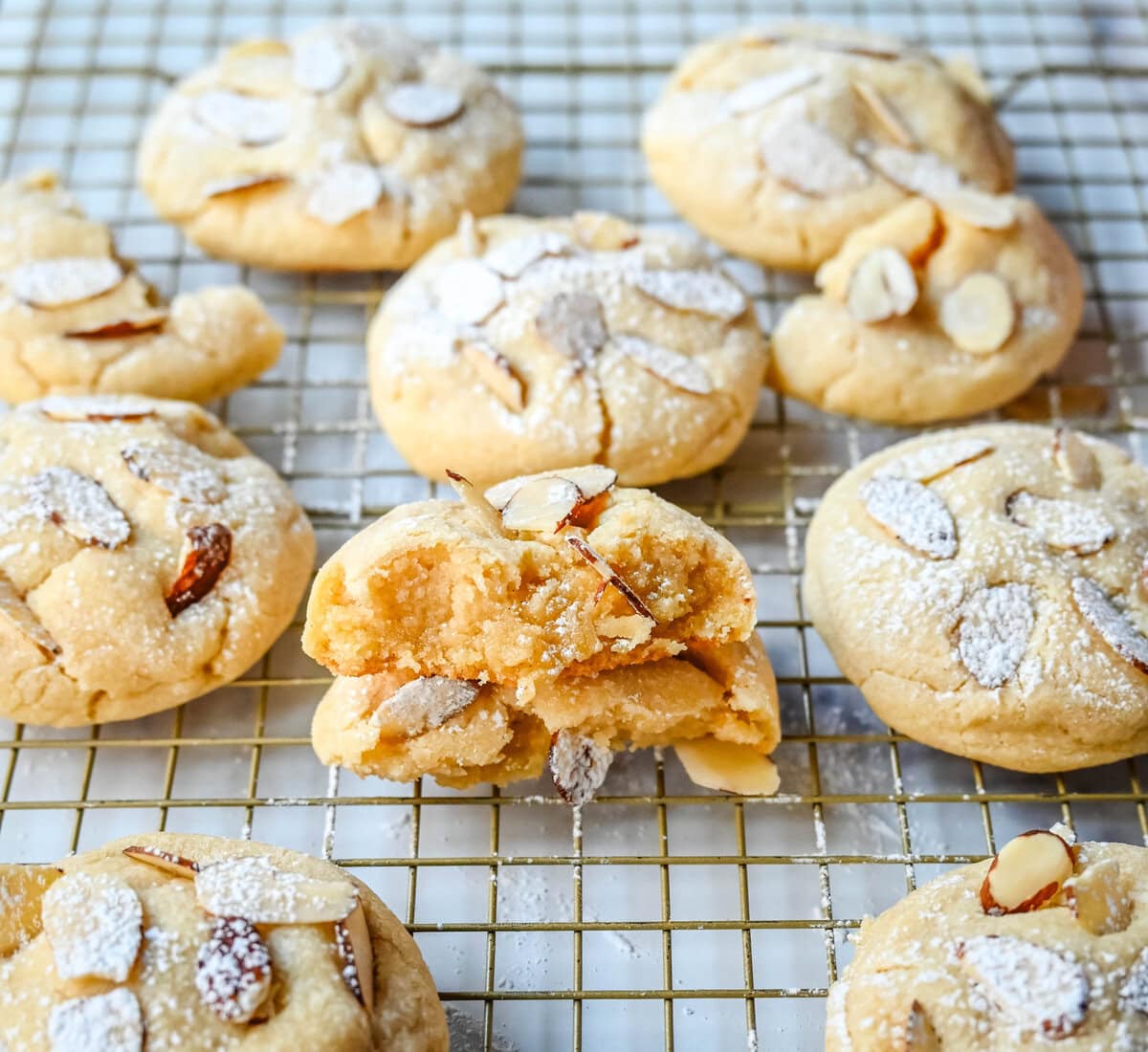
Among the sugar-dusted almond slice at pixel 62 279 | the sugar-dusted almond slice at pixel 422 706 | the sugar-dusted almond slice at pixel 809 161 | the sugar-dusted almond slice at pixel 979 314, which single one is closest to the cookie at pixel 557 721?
the sugar-dusted almond slice at pixel 422 706

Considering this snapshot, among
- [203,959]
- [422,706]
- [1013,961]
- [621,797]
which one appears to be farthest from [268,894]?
[1013,961]

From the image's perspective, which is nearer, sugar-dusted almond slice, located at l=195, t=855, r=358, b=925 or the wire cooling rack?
sugar-dusted almond slice, located at l=195, t=855, r=358, b=925

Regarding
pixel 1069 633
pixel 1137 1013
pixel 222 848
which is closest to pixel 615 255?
pixel 1069 633

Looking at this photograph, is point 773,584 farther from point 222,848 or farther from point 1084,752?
point 222,848

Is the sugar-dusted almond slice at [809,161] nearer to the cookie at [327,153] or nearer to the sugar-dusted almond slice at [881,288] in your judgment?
the sugar-dusted almond slice at [881,288]

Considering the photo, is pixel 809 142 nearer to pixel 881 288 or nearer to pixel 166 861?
pixel 881 288

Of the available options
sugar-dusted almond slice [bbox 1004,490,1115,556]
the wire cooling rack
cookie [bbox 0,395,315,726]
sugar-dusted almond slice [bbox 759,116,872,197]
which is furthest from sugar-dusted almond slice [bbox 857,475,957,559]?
cookie [bbox 0,395,315,726]

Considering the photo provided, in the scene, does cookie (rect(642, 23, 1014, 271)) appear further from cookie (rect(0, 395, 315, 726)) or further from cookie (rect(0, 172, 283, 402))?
cookie (rect(0, 395, 315, 726))

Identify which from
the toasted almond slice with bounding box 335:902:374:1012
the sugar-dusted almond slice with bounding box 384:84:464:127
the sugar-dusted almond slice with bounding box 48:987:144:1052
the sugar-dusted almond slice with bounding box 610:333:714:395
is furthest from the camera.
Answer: the sugar-dusted almond slice with bounding box 384:84:464:127
